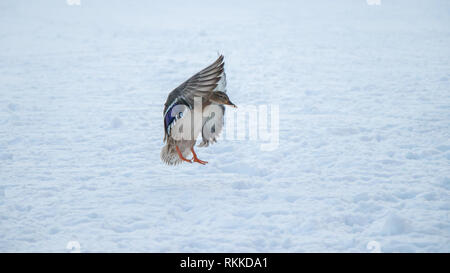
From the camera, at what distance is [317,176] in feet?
18.5

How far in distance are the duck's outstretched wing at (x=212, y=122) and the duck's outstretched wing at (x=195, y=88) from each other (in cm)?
29

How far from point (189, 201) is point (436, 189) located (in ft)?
9.27

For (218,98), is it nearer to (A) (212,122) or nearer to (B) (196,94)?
(B) (196,94)

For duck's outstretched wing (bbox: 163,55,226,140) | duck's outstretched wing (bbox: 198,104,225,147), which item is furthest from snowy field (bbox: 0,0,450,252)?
duck's outstretched wing (bbox: 163,55,226,140)

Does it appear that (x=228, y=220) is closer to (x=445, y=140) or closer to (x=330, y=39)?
(x=445, y=140)

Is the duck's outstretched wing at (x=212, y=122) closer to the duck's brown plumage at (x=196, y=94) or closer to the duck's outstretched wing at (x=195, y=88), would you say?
the duck's brown plumage at (x=196, y=94)

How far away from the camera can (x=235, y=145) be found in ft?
22.3

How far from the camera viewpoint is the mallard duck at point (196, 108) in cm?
461

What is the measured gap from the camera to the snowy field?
4.43 meters

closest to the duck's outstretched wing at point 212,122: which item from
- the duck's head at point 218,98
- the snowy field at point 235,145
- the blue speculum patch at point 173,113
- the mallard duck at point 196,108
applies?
the mallard duck at point 196,108

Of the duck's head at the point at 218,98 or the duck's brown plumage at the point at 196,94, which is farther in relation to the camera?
the duck's head at the point at 218,98

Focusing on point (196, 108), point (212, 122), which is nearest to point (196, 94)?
point (196, 108)

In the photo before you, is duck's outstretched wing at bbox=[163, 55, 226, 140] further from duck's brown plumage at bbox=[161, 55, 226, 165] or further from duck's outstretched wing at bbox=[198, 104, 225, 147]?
duck's outstretched wing at bbox=[198, 104, 225, 147]
